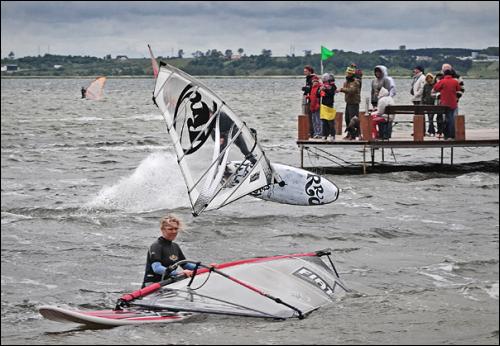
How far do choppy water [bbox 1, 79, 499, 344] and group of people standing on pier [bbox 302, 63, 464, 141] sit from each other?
152 cm

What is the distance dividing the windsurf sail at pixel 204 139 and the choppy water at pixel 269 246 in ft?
3.52

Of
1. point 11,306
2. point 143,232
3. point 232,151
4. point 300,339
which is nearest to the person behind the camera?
point 300,339

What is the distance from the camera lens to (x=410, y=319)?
12258 mm

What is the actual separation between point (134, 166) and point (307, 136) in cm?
837

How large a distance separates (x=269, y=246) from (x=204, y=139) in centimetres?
233

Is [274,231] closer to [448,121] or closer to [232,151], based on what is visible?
[232,151]

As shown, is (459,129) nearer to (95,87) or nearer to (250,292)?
(250,292)

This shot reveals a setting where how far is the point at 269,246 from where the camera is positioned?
57.6 ft

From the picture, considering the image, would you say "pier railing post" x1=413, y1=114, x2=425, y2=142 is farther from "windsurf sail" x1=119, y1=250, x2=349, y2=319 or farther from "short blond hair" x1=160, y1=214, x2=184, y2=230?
"short blond hair" x1=160, y1=214, x2=184, y2=230

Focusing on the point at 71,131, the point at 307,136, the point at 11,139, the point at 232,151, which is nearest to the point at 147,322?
the point at 232,151

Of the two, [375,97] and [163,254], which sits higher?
[375,97]

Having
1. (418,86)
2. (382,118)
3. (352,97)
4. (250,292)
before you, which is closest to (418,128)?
(382,118)

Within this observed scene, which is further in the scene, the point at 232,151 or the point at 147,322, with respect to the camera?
the point at 232,151

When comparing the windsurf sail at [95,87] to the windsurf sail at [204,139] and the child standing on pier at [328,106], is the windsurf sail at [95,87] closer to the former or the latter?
the child standing on pier at [328,106]
